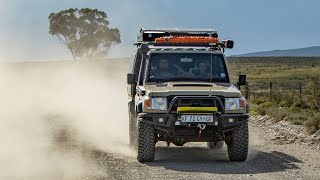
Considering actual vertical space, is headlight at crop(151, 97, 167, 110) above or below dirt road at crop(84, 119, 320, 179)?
above

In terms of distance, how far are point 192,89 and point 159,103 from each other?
0.65 meters

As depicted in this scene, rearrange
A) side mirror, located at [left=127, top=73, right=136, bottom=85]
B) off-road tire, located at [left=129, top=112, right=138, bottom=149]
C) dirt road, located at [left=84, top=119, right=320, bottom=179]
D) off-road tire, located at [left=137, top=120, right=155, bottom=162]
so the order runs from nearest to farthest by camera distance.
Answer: dirt road, located at [left=84, top=119, right=320, bottom=179], off-road tire, located at [left=137, top=120, right=155, bottom=162], side mirror, located at [left=127, top=73, right=136, bottom=85], off-road tire, located at [left=129, top=112, right=138, bottom=149]

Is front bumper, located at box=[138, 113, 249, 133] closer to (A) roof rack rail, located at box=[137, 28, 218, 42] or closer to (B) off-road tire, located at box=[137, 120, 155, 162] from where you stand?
(B) off-road tire, located at box=[137, 120, 155, 162]

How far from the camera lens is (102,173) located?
11.6m

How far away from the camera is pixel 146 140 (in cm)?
1298

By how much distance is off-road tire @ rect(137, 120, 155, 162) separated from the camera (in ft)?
42.5

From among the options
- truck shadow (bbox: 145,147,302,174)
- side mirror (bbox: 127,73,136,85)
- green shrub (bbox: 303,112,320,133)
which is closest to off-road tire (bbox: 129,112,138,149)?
truck shadow (bbox: 145,147,302,174)

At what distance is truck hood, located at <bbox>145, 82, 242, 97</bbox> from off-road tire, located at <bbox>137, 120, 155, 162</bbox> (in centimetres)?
65

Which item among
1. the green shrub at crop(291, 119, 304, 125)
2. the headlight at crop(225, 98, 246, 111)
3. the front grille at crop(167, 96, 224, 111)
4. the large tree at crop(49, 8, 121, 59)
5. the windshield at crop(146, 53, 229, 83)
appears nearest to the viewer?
the front grille at crop(167, 96, 224, 111)

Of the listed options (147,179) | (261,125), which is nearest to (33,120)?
(261,125)

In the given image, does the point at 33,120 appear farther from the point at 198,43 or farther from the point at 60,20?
the point at 60,20

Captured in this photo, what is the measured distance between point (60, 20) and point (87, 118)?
249ft

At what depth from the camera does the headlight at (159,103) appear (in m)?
12.8

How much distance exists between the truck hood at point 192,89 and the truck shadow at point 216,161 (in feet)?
4.19
